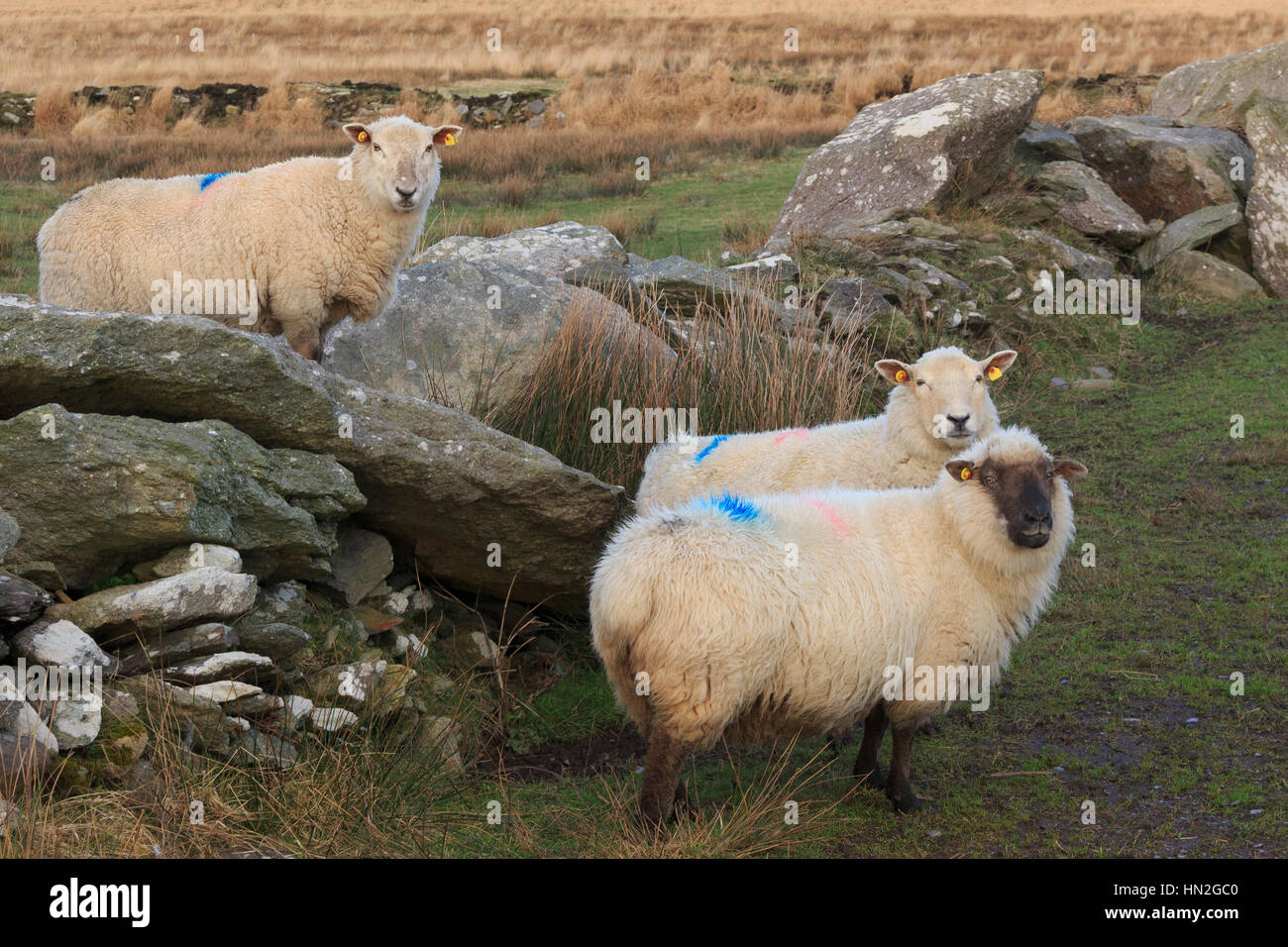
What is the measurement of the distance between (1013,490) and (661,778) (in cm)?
201

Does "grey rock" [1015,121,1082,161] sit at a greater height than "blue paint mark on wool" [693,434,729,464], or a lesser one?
greater

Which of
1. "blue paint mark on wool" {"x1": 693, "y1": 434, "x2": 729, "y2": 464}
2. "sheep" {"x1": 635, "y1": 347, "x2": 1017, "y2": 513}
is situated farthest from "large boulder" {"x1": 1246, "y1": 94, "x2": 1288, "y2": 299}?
"blue paint mark on wool" {"x1": 693, "y1": 434, "x2": 729, "y2": 464}

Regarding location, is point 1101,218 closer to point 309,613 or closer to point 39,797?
point 309,613

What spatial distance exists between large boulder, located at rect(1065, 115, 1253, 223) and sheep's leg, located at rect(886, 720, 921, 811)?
42.9 feet

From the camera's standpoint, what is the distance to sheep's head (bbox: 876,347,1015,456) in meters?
6.89

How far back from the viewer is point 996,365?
735 centimetres

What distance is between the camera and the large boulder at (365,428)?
219 inches

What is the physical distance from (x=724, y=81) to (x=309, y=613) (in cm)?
2749

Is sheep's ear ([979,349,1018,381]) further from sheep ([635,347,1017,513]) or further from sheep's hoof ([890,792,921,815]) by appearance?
sheep's hoof ([890,792,921,815])

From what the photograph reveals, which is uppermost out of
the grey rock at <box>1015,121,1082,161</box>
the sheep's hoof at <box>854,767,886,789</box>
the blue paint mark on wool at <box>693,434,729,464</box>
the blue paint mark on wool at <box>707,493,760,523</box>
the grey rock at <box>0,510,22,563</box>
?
the grey rock at <box>1015,121,1082,161</box>

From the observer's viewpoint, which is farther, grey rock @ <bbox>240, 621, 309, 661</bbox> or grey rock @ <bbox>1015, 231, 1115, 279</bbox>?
grey rock @ <bbox>1015, 231, 1115, 279</bbox>

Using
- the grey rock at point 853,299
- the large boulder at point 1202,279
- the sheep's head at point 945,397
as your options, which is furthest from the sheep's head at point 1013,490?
the large boulder at point 1202,279

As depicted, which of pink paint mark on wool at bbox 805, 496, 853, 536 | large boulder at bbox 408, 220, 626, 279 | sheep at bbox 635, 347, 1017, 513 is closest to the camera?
pink paint mark on wool at bbox 805, 496, 853, 536

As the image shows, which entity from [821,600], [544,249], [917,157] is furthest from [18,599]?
[917,157]
